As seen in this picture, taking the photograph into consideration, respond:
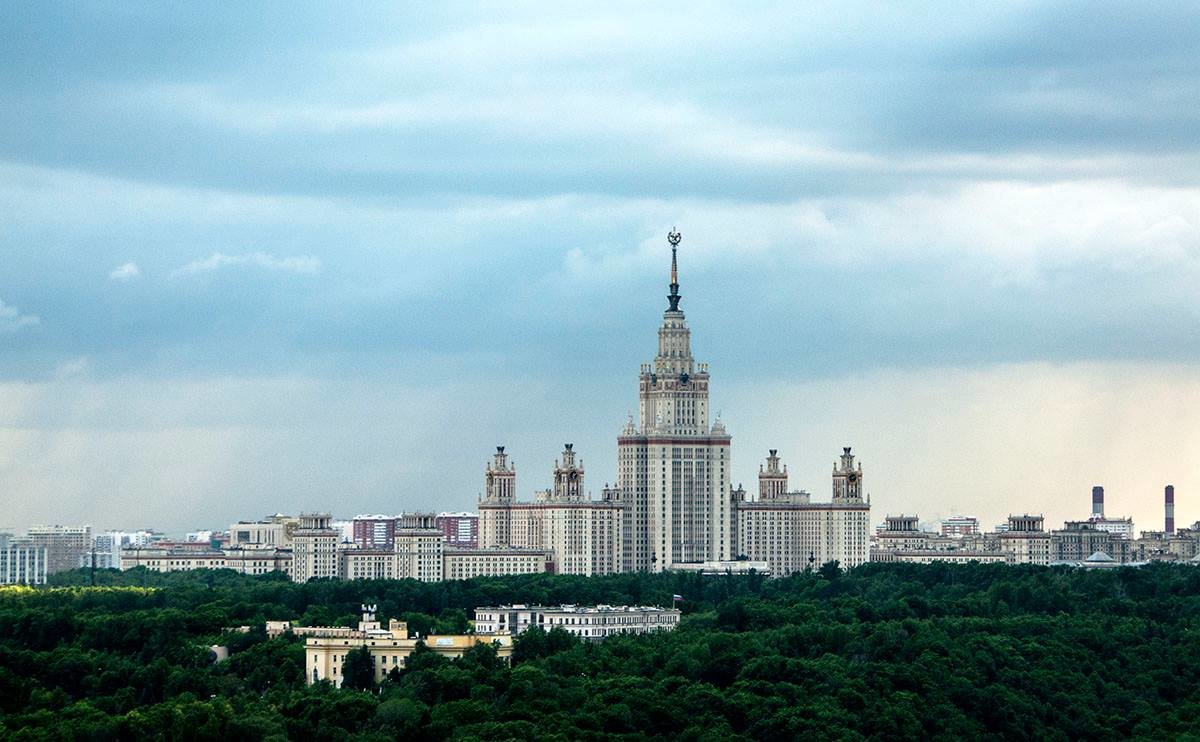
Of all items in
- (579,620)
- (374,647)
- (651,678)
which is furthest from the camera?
(579,620)

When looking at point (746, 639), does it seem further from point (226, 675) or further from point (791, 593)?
point (791, 593)

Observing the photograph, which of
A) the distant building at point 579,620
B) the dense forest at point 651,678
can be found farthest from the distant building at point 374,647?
the distant building at point 579,620

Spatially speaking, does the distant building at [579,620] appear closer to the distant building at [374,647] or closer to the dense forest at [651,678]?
the dense forest at [651,678]

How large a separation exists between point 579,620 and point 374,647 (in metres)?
24.5

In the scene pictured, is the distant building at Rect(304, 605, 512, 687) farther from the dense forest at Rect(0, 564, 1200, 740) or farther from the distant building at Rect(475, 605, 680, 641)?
the distant building at Rect(475, 605, 680, 641)

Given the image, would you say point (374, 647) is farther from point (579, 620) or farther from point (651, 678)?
point (579, 620)

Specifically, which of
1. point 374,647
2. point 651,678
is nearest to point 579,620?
point 651,678

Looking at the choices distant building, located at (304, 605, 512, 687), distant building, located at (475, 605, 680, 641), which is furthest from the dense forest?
distant building, located at (475, 605, 680, 641)

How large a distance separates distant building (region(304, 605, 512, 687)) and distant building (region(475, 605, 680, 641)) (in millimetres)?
13042

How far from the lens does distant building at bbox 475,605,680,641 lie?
155375mm

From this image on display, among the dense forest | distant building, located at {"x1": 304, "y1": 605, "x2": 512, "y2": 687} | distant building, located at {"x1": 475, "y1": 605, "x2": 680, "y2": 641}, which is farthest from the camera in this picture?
distant building, located at {"x1": 475, "y1": 605, "x2": 680, "y2": 641}

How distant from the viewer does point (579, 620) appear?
513 feet

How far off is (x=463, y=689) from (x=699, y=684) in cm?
1112

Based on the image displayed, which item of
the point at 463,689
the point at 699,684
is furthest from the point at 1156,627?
the point at 463,689
